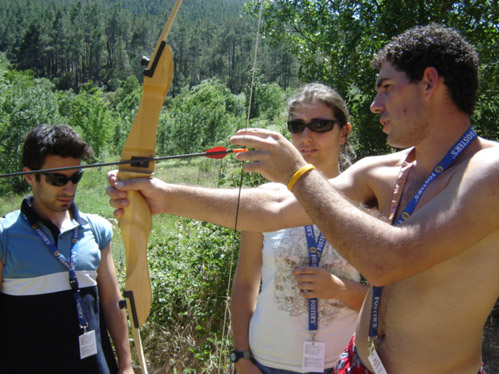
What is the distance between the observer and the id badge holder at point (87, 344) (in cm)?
208

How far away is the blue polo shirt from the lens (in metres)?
2.00

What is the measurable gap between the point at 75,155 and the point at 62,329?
855 mm

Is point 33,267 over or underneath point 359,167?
underneath

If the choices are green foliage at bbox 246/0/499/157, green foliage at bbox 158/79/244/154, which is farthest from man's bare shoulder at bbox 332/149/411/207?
green foliage at bbox 158/79/244/154

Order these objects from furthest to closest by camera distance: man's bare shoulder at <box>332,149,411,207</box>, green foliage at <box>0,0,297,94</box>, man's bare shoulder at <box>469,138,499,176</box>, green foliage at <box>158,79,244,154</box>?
green foliage at <box>0,0,297,94</box>, green foliage at <box>158,79,244,154</box>, man's bare shoulder at <box>332,149,411,207</box>, man's bare shoulder at <box>469,138,499,176</box>

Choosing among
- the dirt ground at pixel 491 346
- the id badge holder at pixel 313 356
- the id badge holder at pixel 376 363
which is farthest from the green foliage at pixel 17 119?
the id badge holder at pixel 376 363

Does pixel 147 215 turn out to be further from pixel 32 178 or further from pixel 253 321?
pixel 32 178

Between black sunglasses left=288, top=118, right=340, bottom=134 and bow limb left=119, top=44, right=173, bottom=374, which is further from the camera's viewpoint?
black sunglasses left=288, top=118, right=340, bottom=134

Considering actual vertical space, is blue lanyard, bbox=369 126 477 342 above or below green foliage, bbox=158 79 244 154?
above

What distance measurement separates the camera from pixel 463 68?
55.7 inches

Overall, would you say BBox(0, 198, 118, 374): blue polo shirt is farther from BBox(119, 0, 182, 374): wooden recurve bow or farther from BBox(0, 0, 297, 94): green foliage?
BBox(0, 0, 297, 94): green foliage

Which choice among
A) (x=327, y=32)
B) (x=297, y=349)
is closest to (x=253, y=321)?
(x=297, y=349)

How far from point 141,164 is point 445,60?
1022 millimetres

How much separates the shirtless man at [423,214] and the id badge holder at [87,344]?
85 centimetres
